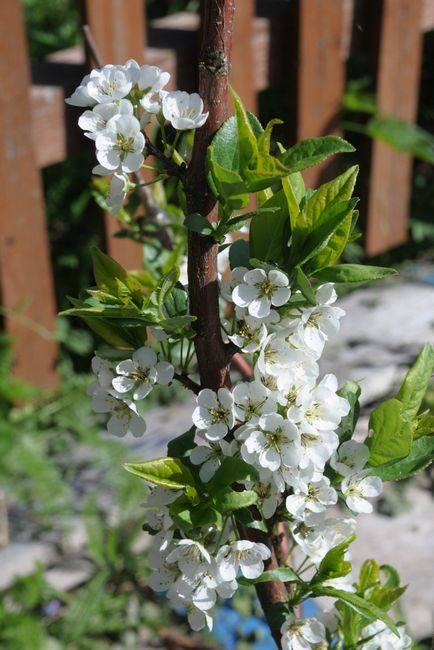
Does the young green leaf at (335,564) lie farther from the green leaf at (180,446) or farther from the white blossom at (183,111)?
the white blossom at (183,111)

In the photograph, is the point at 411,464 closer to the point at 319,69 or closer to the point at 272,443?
the point at 272,443

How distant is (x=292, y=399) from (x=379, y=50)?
277 centimetres

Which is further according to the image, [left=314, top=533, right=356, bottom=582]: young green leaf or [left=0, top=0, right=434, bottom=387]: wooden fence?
[left=0, top=0, right=434, bottom=387]: wooden fence

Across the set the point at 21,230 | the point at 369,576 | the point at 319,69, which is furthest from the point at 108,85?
the point at 319,69

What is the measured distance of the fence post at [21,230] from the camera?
90.6 inches

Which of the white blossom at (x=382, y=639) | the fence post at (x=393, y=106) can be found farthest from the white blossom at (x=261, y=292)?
the fence post at (x=393, y=106)

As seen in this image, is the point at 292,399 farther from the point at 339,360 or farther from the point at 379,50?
the point at 379,50

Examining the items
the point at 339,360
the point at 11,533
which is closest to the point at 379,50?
the point at 339,360

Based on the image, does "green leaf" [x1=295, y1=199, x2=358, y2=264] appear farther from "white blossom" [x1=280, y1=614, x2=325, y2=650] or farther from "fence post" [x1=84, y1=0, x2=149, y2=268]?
"fence post" [x1=84, y1=0, x2=149, y2=268]

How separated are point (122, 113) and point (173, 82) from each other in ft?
6.65

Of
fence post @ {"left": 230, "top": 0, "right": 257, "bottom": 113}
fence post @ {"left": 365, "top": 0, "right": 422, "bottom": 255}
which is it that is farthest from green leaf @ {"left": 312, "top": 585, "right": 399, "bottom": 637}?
fence post @ {"left": 365, "top": 0, "right": 422, "bottom": 255}

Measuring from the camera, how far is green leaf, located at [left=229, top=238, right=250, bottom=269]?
2.39ft

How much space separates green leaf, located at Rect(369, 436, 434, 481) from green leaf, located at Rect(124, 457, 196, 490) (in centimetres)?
15

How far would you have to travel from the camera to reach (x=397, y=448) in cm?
72
